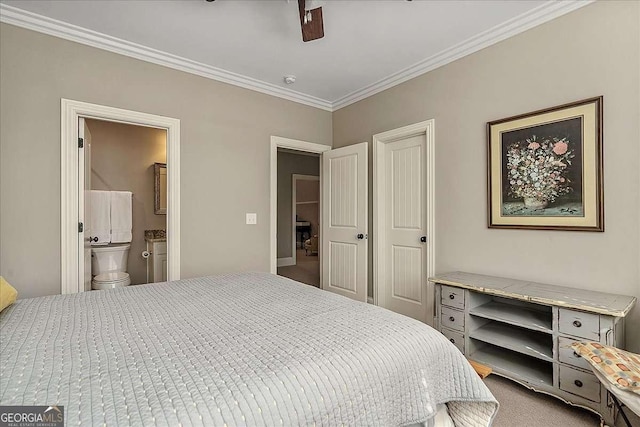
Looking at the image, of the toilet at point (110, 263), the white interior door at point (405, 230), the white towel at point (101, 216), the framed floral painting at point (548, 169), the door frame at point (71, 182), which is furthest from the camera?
the white towel at point (101, 216)

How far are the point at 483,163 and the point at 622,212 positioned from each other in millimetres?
964

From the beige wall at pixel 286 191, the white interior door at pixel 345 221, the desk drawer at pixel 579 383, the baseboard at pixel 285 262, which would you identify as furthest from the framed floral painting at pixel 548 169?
the baseboard at pixel 285 262

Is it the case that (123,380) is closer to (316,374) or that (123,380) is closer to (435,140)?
(316,374)

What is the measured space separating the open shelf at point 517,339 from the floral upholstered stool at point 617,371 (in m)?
0.39

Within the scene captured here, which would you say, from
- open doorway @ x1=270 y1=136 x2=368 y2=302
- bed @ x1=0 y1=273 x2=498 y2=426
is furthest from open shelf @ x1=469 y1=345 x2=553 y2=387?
open doorway @ x1=270 y1=136 x2=368 y2=302

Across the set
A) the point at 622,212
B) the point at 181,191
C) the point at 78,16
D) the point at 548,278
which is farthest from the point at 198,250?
the point at 622,212

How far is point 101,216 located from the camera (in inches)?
150

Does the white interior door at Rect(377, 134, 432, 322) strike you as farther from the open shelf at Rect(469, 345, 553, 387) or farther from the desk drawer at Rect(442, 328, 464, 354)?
the open shelf at Rect(469, 345, 553, 387)

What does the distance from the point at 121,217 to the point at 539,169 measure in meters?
4.55

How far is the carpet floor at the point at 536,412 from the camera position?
68.9 inches

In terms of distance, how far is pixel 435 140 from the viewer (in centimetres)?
299

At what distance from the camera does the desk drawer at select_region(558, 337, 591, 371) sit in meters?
1.78

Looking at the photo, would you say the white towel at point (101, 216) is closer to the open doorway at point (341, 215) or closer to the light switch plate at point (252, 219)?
the light switch plate at point (252, 219)

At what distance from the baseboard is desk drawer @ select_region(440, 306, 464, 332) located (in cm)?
473
